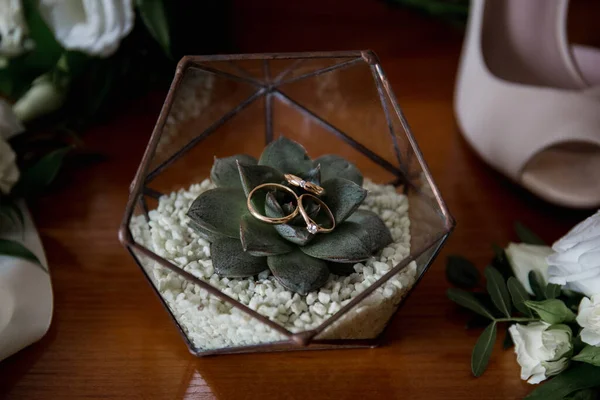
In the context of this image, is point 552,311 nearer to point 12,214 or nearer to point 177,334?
point 177,334

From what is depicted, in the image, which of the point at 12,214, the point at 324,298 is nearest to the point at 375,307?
the point at 324,298

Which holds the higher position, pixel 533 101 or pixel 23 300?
pixel 533 101

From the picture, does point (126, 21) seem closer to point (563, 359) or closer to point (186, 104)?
point (186, 104)

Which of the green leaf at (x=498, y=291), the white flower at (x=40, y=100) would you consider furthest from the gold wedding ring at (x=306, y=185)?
the white flower at (x=40, y=100)

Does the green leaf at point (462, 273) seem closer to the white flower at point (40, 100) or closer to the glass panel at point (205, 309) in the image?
the glass panel at point (205, 309)

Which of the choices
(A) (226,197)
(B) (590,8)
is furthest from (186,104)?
(B) (590,8)
